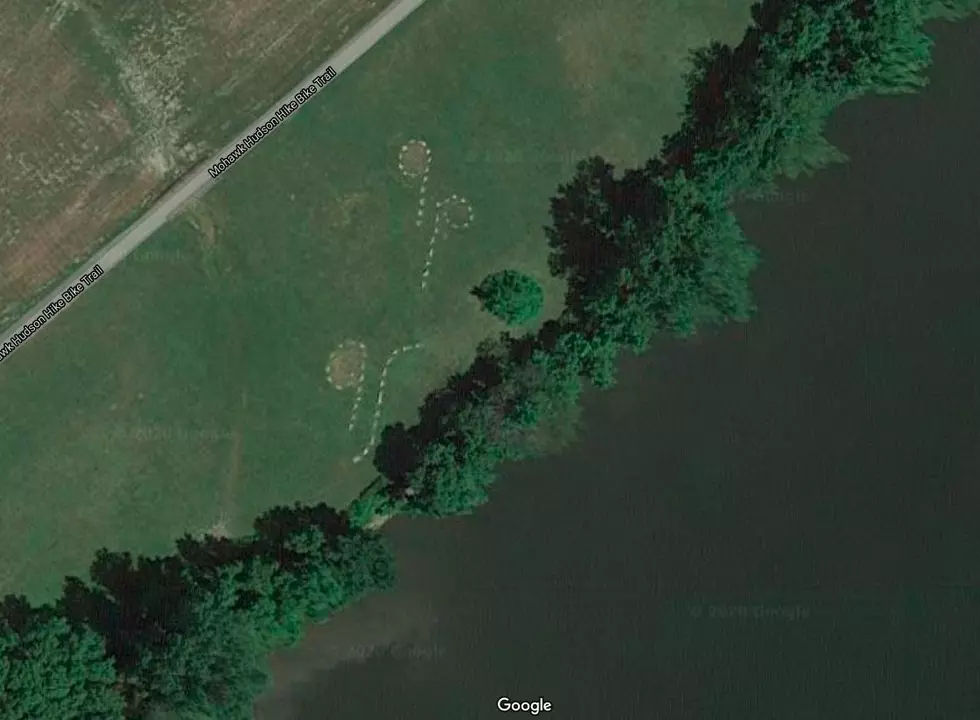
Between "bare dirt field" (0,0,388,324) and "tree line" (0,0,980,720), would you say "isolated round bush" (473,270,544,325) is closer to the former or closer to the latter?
"tree line" (0,0,980,720)

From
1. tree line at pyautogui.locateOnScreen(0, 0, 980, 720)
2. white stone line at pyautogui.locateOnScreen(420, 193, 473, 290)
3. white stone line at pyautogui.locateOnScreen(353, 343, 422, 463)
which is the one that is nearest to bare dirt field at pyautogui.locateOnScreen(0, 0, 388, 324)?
white stone line at pyautogui.locateOnScreen(420, 193, 473, 290)

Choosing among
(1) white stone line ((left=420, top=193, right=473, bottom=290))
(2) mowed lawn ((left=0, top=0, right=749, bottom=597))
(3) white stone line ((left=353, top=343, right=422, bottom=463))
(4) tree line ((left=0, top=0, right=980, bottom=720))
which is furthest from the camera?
(3) white stone line ((left=353, top=343, right=422, bottom=463))

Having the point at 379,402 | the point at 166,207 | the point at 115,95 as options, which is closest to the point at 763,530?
the point at 379,402

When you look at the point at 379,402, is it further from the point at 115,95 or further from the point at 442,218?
the point at 115,95

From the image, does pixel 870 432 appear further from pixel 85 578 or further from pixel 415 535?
pixel 85 578

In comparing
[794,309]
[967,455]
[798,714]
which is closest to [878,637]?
[798,714]

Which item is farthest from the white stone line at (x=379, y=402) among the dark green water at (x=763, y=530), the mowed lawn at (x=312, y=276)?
the dark green water at (x=763, y=530)

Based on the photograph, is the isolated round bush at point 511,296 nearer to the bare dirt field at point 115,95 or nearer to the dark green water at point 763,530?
the dark green water at point 763,530
